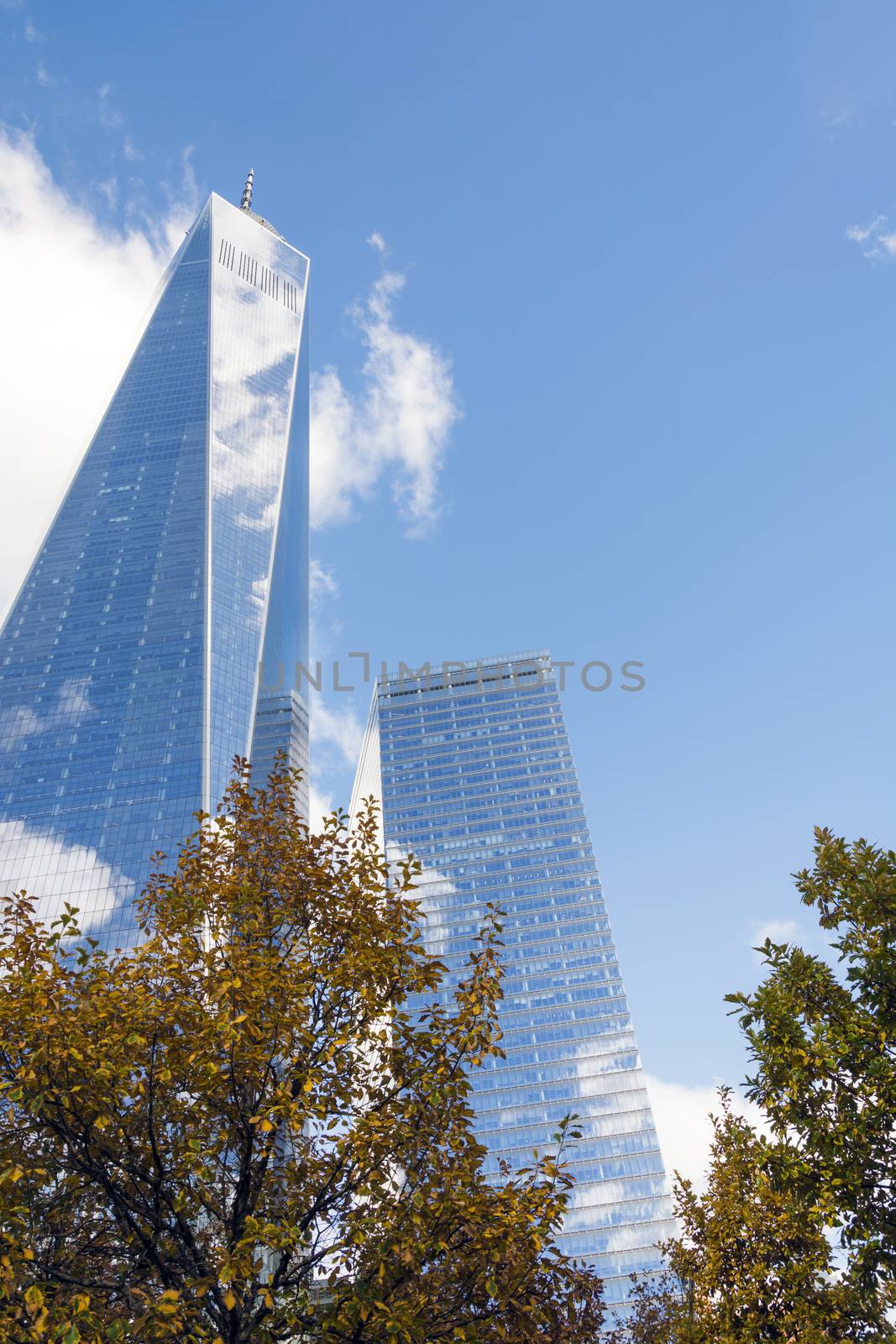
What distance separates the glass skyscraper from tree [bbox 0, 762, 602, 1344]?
12423 cm

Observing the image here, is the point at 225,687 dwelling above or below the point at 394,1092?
above

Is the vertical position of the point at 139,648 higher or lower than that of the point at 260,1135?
higher

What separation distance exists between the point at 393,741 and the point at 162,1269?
191m

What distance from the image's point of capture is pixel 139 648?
537 ft

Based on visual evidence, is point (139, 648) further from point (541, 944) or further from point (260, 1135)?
point (260, 1135)

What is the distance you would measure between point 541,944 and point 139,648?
87.6 m

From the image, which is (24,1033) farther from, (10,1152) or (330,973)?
(330,973)

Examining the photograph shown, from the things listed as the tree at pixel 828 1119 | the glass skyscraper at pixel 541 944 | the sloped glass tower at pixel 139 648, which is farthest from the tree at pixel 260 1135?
the glass skyscraper at pixel 541 944

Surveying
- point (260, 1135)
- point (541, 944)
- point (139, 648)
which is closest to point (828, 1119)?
point (260, 1135)

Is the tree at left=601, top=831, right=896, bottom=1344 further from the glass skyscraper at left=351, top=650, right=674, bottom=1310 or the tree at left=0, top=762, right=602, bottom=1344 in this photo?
the glass skyscraper at left=351, top=650, right=674, bottom=1310

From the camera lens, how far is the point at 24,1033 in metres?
9.47

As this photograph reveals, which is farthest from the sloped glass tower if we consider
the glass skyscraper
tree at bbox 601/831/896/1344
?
tree at bbox 601/831/896/1344

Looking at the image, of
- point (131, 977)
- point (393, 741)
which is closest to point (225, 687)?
point (393, 741)

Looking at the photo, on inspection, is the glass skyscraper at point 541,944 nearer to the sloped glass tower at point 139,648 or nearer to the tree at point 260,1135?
the sloped glass tower at point 139,648
